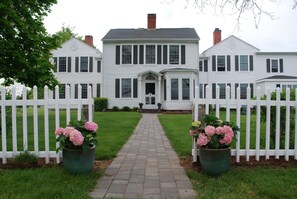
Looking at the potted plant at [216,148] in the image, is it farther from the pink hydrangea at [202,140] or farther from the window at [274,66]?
the window at [274,66]

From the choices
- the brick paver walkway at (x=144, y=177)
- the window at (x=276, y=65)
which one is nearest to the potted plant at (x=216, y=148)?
the brick paver walkway at (x=144, y=177)

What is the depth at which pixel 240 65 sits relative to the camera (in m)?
26.9

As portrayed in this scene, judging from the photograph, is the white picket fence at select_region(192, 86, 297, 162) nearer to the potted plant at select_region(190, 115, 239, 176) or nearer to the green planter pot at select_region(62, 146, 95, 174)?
the potted plant at select_region(190, 115, 239, 176)

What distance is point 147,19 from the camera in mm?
27859

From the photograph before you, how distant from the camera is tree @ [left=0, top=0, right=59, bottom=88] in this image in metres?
12.7

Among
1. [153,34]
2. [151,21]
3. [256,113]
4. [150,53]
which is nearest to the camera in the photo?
[256,113]

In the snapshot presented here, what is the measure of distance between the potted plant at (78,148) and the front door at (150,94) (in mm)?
20081

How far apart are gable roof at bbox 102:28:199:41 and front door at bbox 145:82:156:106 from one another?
404 cm

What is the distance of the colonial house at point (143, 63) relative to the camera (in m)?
24.6

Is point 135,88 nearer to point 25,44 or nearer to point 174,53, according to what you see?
point 174,53

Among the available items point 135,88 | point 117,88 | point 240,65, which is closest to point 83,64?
point 117,88

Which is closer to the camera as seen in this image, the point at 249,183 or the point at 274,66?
the point at 249,183

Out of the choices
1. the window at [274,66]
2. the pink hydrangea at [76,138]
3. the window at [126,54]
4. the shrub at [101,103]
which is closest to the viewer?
the pink hydrangea at [76,138]

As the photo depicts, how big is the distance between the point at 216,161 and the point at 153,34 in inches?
875
